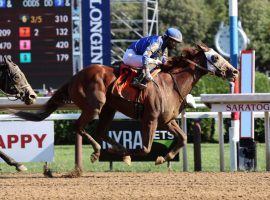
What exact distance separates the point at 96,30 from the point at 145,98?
29.7ft

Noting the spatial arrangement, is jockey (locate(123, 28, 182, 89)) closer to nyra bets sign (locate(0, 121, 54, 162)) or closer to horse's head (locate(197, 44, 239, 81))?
horse's head (locate(197, 44, 239, 81))

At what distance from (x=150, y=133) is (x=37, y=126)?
6.05ft

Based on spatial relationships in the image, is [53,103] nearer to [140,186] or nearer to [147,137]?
[147,137]

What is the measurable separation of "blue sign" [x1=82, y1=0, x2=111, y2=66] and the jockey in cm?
840

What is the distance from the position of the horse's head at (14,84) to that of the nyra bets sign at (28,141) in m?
1.26

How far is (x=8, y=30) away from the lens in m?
18.6

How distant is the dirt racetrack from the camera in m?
8.27

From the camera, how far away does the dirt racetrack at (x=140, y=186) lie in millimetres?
8266

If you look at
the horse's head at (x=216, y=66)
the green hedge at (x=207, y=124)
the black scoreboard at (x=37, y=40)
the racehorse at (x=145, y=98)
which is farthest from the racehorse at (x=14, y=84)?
the black scoreboard at (x=37, y=40)

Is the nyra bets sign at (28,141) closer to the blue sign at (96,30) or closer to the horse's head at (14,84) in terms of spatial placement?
the horse's head at (14,84)

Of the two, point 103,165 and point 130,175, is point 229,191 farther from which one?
point 103,165

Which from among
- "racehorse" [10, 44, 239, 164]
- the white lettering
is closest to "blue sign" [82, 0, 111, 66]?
the white lettering

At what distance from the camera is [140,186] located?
356 inches

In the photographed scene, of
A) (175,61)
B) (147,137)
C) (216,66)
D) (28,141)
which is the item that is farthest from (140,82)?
(28,141)
